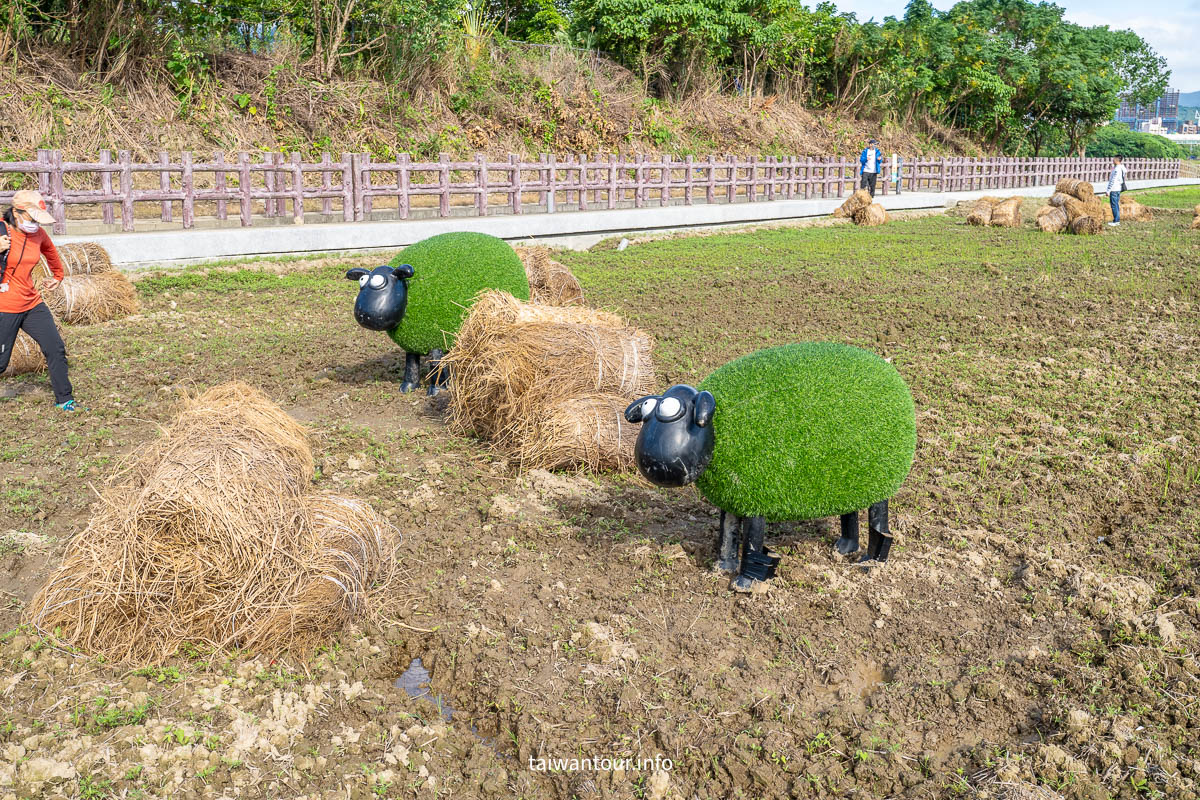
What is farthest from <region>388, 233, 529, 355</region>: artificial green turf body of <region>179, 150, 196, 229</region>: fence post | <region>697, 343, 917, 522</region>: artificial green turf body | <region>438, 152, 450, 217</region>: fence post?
<region>438, 152, 450, 217</region>: fence post

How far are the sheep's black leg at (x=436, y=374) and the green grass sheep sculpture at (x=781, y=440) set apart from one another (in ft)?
11.6

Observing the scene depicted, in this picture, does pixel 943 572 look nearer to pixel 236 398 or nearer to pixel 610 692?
pixel 610 692

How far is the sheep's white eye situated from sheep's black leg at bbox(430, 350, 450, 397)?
359 centimetres

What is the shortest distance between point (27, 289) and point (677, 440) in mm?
5564

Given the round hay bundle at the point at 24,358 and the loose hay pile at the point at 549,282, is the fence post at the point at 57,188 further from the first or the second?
the loose hay pile at the point at 549,282

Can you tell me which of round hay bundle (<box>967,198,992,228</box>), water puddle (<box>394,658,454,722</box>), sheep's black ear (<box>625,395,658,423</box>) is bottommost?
water puddle (<box>394,658,454,722</box>)

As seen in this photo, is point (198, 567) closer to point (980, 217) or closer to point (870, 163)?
point (980, 217)

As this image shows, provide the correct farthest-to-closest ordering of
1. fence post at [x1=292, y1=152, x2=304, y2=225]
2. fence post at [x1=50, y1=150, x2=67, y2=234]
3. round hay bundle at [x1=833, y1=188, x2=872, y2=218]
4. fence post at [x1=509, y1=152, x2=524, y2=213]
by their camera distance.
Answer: round hay bundle at [x1=833, y1=188, x2=872, y2=218], fence post at [x1=509, y1=152, x2=524, y2=213], fence post at [x1=292, y1=152, x2=304, y2=225], fence post at [x1=50, y1=150, x2=67, y2=234]

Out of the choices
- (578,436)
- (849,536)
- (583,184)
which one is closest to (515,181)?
(583,184)

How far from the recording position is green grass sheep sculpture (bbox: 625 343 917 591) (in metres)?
4.46

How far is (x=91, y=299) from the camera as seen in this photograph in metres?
10.3

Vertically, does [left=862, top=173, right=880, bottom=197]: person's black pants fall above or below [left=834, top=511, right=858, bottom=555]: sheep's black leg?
above

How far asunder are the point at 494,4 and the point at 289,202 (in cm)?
1521

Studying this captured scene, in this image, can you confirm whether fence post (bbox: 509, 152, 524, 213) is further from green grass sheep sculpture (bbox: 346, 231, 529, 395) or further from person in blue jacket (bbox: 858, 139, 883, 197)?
green grass sheep sculpture (bbox: 346, 231, 529, 395)
